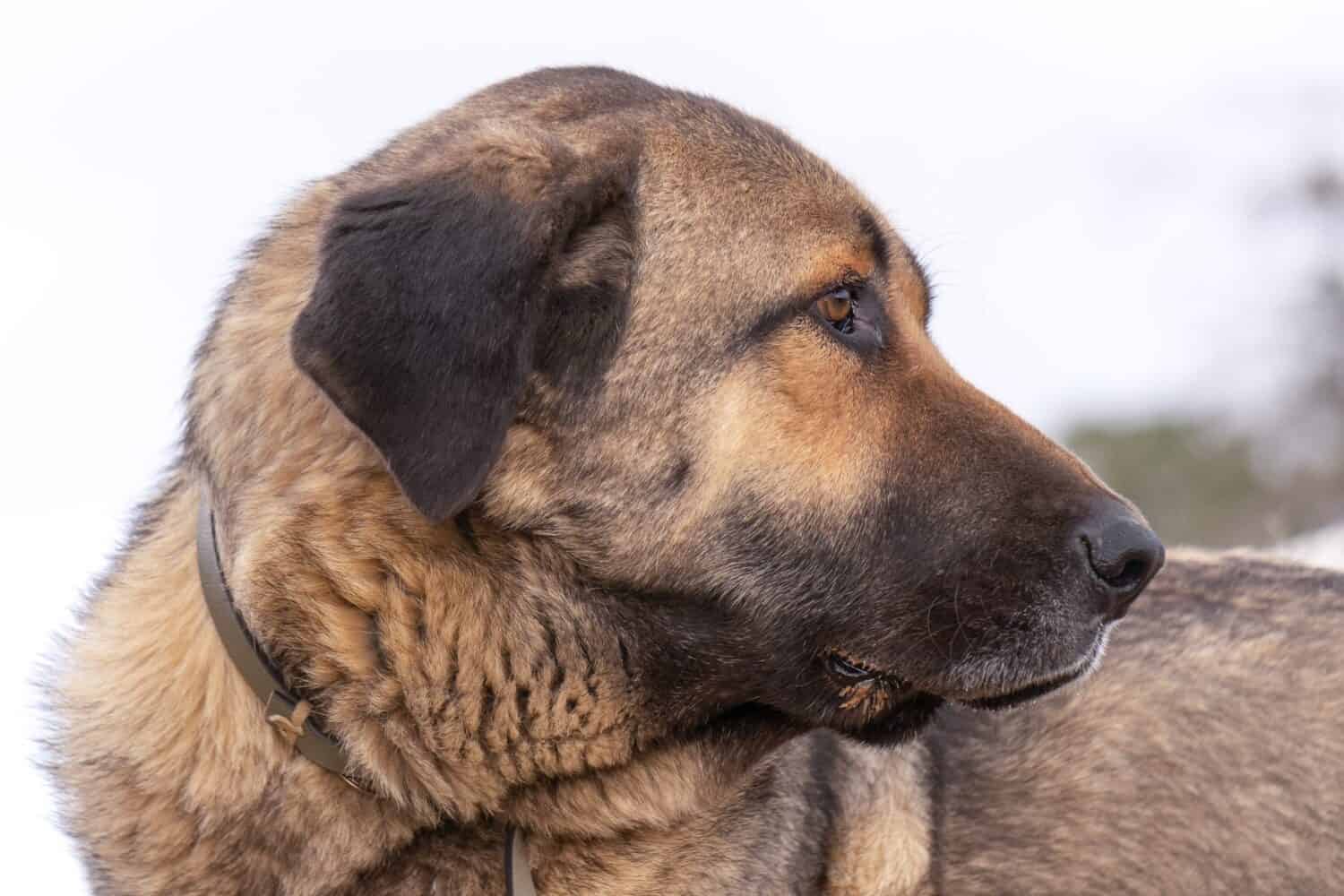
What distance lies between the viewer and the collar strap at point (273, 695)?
11.0 feet

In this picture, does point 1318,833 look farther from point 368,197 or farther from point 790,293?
point 368,197

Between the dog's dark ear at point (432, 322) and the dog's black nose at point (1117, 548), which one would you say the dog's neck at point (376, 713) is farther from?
the dog's black nose at point (1117, 548)

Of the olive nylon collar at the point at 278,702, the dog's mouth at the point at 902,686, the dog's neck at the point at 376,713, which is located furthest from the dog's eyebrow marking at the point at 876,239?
the olive nylon collar at the point at 278,702

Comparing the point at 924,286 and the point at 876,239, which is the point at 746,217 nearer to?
the point at 876,239

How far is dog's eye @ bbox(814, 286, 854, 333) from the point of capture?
3.54 metres

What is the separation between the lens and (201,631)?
3.55m

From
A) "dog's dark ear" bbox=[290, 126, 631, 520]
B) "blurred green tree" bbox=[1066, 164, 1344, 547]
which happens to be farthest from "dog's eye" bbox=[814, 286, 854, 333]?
"blurred green tree" bbox=[1066, 164, 1344, 547]

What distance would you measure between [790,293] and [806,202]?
0.81ft

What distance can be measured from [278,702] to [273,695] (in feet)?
0.05

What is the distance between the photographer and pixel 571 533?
341 cm

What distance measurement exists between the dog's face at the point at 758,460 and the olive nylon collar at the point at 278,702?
51 centimetres

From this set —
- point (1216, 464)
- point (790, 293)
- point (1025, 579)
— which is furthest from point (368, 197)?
point (1216, 464)

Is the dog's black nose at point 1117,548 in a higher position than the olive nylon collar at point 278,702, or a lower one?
higher

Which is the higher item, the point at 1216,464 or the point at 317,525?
the point at 317,525
